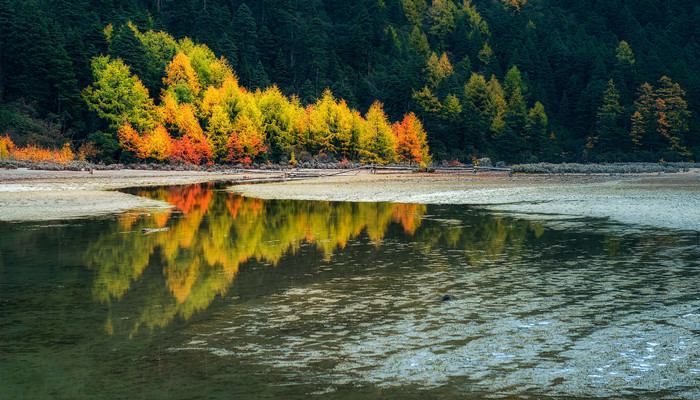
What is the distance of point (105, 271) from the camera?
1332 cm

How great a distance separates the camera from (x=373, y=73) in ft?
468

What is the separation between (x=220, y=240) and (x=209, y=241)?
0.37 m

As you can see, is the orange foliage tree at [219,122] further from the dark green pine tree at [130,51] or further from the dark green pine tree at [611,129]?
the dark green pine tree at [611,129]

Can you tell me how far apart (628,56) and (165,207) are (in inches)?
5335

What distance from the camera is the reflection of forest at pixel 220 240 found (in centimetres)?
1131

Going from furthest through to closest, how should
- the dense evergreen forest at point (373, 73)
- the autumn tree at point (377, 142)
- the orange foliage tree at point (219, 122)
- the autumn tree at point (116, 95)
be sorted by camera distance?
the autumn tree at point (377, 142)
the dense evergreen forest at point (373, 73)
the orange foliage tree at point (219, 122)
the autumn tree at point (116, 95)

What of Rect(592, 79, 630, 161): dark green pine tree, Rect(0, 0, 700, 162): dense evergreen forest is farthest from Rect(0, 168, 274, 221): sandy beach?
Rect(592, 79, 630, 161): dark green pine tree

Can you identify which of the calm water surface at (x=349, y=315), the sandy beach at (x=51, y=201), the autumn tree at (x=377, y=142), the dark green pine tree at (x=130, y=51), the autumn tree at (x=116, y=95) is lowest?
the calm water surface at (x=349, y=315)

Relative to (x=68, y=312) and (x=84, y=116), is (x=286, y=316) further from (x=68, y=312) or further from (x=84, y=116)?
(x=84, y=116)

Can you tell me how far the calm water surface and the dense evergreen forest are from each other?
60.1 m

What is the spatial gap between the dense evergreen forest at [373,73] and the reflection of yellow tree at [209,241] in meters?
50.5

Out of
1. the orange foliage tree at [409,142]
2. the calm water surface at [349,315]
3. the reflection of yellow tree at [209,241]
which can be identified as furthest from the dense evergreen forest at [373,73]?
the calm water surface at [349,315]

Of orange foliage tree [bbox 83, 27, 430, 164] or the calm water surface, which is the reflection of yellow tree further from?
orange foliage tree [bbox 83, 27, 430, 164]

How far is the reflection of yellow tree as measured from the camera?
444 inches
